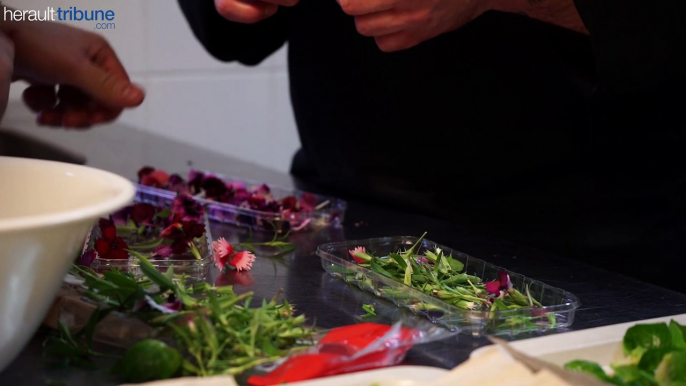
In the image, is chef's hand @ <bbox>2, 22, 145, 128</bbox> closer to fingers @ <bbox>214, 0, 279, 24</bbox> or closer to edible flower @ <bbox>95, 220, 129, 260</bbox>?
fingers @ <bbox>214, 0, 279, 24</bbox>

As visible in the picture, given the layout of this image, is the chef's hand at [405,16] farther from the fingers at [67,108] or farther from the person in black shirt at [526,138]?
the fingers at [67,108]

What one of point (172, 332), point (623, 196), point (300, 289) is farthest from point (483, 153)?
point (172, 332)

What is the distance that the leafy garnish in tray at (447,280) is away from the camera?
2.47 ft

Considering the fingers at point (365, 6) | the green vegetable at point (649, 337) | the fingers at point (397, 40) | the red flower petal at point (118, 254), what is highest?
the fingers at point (365, 6)

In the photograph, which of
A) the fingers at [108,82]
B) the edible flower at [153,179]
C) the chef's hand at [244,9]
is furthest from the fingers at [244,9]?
the edible flower at [153,179]

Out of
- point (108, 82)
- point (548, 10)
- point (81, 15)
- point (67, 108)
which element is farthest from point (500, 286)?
point (81, 15)

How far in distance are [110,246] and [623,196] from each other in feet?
2.83

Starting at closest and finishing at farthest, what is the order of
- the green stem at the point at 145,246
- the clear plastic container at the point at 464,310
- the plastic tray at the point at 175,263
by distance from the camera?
the clear plastic container at the point at 464,310
the plastic tray at the point at 175,263
the green stem at the point at 145,246

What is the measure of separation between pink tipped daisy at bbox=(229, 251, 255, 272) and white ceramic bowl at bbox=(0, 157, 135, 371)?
0.89ft

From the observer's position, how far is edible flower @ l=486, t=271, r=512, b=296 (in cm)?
77

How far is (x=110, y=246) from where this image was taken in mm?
837

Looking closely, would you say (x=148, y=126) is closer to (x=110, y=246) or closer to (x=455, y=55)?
(x=455, y=55)

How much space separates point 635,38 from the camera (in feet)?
3.34

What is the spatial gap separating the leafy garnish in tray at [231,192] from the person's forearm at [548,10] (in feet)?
1.39
